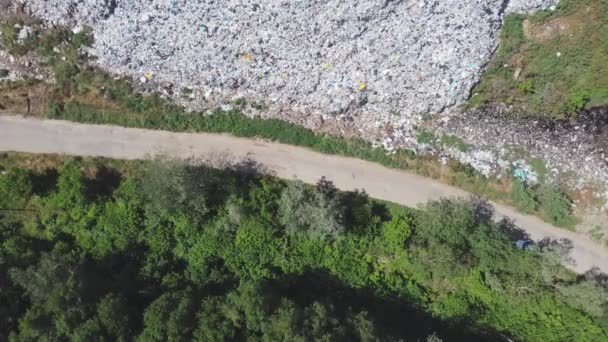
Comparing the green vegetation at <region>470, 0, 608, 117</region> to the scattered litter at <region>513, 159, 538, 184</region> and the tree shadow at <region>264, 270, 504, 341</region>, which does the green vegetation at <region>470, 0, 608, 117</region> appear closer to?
the scattered litter at <region>513, 159, 538, 184</region>

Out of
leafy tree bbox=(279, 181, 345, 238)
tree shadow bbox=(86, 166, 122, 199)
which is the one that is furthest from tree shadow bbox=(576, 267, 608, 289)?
tree shadow bbox=(86, 166, 122, 199)

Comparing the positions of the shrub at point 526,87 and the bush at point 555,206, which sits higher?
the shrub at point 526,87

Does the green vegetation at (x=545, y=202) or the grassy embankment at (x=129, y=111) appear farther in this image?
the green vegetation at (x=545, y=202)

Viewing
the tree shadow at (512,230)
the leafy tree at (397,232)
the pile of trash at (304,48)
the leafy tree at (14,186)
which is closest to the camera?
the pile of trash at (304,48)

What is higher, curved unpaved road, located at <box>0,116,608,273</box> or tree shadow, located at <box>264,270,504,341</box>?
curved unpaved road, located at <box>0,116,608,273</box>

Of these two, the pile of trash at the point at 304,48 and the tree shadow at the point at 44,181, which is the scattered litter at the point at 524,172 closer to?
the pile of trash at the point at 304,48

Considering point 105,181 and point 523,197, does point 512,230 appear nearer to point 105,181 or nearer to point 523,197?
point 523,197

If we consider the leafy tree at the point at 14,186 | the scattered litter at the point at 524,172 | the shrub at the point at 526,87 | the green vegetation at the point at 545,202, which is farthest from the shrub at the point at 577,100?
the leafy tree at the point at 14,186

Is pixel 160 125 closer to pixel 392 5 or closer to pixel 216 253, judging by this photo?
pixel 216 253
